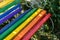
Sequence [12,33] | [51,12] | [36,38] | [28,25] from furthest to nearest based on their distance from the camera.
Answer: [51,12] < [36,38] < [28,25] < [12,33]

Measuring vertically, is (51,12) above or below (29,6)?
below

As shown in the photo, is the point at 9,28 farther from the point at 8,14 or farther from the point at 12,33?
the point at 8,14

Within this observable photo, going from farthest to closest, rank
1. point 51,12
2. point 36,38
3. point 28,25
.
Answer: point 51,12 < point 36,38 < point 28,25

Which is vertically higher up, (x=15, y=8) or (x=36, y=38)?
(x=15, y=8)

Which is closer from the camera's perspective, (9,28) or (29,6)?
(9,28)

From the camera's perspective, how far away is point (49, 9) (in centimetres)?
394

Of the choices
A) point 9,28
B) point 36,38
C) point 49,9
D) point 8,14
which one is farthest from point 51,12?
point 9,28

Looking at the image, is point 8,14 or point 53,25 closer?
point 8,14

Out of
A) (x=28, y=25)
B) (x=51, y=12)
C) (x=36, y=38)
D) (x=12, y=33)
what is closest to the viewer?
(x=12, y=33)

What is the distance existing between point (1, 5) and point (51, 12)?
106cm

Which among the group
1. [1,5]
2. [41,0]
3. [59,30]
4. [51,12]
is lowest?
[59,30]

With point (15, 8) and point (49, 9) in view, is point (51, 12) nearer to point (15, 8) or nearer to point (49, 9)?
point (49, 9)

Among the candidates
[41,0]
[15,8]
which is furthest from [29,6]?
[15,8]

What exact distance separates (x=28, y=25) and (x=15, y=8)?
1.87 ft
